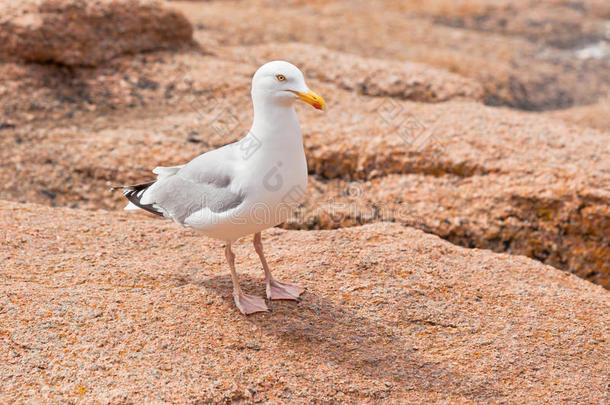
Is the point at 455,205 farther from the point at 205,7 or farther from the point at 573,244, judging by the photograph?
the point at 205,7

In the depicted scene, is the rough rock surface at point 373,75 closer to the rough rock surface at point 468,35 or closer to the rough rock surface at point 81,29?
the rough rock surface at point 468,35

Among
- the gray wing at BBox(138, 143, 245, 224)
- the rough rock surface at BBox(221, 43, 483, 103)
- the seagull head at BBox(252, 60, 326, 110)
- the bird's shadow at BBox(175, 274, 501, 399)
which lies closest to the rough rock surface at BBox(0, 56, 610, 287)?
the rough rock surface at BBox(221, 43, 483, 103)

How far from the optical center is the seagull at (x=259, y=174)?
11.3 ft

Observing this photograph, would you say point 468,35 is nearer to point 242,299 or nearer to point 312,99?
point 312,99

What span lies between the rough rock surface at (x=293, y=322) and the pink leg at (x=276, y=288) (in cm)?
6

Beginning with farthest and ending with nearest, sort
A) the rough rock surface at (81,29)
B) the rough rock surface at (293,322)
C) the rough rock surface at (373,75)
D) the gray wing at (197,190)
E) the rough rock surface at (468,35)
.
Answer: the rough rock surface at (468,35)
the rough rock surface at (373,75)
the rough rock surface at (81,29)
the gray wing at (197,190)
the rough rock surface at (293,322)

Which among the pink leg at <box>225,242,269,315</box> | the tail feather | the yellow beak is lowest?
the pink leg at <box>225,242,269,315</box>

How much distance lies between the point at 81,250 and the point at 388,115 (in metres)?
3.50

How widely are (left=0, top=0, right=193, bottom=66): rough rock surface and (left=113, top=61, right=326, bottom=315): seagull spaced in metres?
4.05

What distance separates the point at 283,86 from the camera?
3463 mm

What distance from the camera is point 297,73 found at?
346 centimetres

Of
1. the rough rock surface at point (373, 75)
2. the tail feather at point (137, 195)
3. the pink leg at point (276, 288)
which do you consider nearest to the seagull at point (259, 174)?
the pink leg at point (276, 288)

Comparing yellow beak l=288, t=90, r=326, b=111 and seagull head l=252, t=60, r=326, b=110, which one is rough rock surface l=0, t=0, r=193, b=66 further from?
yellow beak l=288, t=90, r=326, b=111

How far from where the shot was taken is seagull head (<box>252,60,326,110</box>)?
3432 mm
